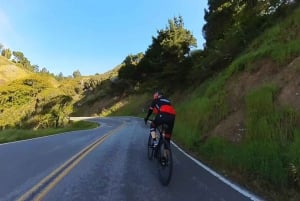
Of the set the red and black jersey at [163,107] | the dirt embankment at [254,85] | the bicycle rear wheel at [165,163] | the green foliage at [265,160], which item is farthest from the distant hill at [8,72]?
the green foliage at [265,160]

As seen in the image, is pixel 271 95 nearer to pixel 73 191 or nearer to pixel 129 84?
pixel 73 191

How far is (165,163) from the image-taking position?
823cm

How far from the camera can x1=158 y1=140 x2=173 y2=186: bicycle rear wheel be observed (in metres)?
7.76

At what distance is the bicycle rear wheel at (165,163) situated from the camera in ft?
25.5

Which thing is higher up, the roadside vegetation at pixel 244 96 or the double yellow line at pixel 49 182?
the roadside vegetation at pixel 244 96

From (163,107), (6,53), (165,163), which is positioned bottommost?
(165,163)

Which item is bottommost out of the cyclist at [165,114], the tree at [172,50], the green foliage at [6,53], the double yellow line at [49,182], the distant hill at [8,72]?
the double yellow line at [49,182]

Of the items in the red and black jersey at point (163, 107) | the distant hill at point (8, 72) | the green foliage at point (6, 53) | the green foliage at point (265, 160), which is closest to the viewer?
the green foliage at point (265, 160)

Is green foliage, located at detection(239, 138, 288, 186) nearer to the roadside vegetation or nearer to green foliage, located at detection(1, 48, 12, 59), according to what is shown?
the roadside vegetation

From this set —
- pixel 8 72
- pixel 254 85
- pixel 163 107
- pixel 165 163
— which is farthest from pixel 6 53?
pixel 165 163

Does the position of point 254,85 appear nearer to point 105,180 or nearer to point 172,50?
point 105,180

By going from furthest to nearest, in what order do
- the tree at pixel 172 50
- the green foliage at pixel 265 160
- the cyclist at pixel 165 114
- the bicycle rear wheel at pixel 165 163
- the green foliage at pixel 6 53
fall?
the green foliage at pixel 6 53 → the tree at pixel 172 50 → the cyclist at pixel 165 114 → the bicycle rear wheel at pixel 165 163 → the green foliage at pixel 265 160

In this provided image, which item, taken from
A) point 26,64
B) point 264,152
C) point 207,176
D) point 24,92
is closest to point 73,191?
point 207,176

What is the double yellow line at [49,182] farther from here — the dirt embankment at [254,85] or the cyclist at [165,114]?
the dirt embankment at [254,85]
